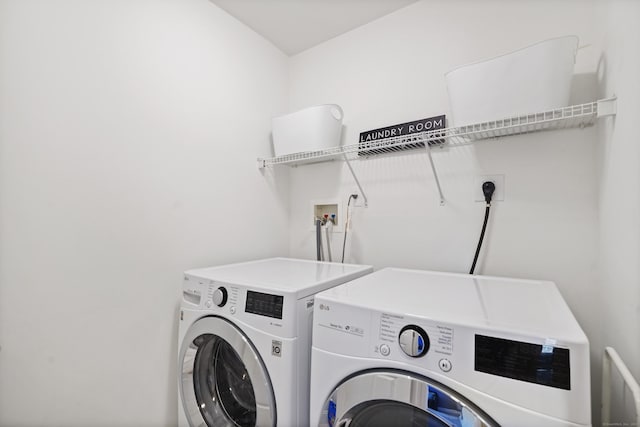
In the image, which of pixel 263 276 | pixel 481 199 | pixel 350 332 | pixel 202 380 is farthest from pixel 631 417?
pixel 202 380

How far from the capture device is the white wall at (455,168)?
1161 mm

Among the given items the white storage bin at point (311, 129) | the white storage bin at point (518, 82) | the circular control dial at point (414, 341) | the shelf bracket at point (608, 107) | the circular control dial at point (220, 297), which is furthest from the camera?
the white storage bin at point (311, 129)

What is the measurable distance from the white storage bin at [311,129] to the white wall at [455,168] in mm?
200

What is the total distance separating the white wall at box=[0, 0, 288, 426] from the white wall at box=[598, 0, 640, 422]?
159cm

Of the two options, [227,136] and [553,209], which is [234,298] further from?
[553,209]

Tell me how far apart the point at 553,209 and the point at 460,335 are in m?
0.88

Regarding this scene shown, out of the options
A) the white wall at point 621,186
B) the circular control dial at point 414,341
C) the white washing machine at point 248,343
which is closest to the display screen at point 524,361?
the circular control dial at point 414,341

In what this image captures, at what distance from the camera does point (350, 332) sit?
0.81 metres

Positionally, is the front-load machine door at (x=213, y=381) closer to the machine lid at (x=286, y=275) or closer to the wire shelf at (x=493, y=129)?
the machine lid at (x=286, y=275)

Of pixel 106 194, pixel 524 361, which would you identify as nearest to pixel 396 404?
pixel 524 361

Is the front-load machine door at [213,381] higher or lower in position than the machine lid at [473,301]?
lower

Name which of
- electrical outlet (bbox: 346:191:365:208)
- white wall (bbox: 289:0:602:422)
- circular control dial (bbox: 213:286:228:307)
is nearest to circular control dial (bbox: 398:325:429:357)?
circular control dial (bbox: 213:286:228:307)

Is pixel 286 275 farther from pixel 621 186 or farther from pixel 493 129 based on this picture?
pixel 621 186

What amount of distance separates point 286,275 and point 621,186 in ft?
3.72
